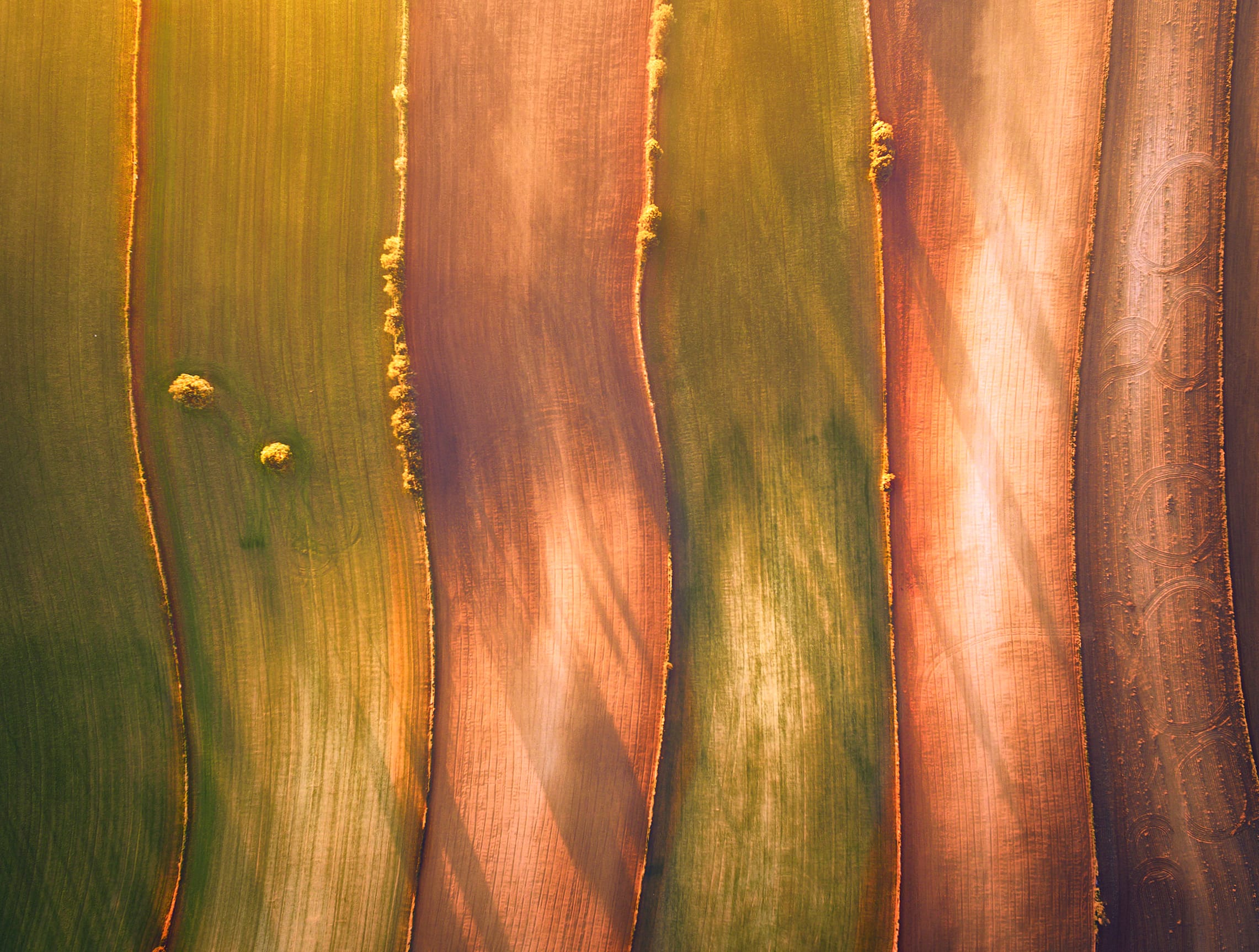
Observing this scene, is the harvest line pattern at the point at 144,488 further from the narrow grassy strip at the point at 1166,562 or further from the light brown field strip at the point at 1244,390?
the light brown field strip at the point at 1244,390

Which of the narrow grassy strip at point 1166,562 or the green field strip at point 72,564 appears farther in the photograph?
the narrow grassy strip at point 1166,562

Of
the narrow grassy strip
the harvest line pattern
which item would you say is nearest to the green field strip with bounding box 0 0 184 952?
the harvest line pattern

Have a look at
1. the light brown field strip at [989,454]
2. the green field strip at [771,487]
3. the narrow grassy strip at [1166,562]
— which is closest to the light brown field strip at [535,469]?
the green field strip at [771,487]

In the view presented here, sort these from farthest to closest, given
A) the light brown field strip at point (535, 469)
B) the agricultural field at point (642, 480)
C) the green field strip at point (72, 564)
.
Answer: the light brown field strip at point (535, 469) < the agricultural field at point (642, 480) < the green field strip at point (72, 564)

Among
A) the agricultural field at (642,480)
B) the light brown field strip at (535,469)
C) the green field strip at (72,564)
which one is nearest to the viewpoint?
the green field strip at (72,564)

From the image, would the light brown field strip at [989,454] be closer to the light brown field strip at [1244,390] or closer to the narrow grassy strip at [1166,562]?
the narrow grassy strip at [1166,562]

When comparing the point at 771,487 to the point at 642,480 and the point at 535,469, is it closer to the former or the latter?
the point at 642,480

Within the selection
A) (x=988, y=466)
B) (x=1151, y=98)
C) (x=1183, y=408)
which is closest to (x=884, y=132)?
(x=1151, y=98)
